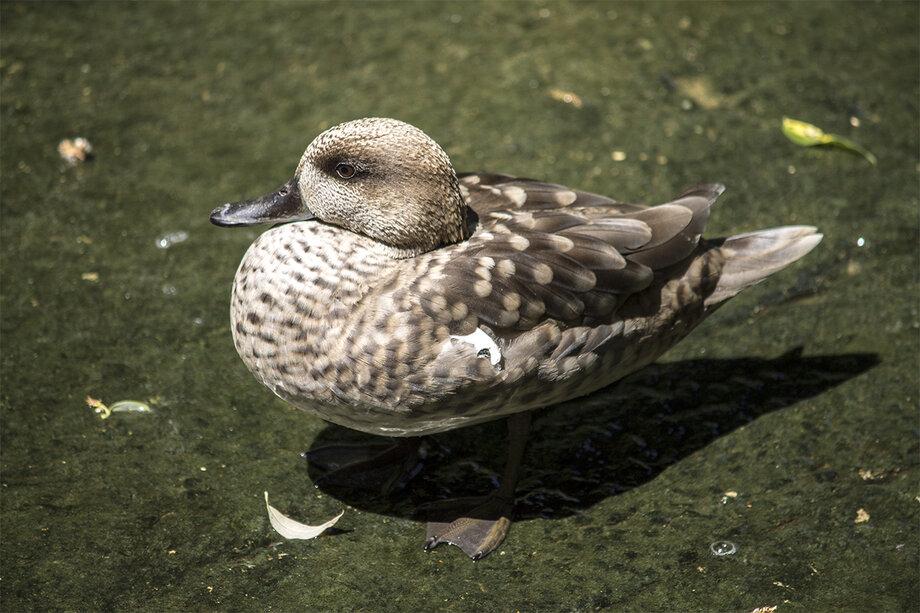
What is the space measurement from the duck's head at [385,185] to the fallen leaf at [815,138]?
7.94ft

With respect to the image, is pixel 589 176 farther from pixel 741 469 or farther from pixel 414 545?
pixel 414 545

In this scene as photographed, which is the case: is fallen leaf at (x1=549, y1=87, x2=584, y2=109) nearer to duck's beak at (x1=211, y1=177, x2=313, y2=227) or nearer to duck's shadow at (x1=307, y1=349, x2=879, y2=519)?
duck's shadow at (x1=307, y1=349, x2=879, y2=519)

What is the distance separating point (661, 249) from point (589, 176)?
1.50 meters

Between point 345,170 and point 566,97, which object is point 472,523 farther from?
A: point 566,97

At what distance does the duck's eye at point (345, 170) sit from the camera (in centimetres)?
344

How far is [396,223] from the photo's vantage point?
11.4 ft

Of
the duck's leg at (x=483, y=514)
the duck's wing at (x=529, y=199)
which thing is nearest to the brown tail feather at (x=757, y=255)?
the duck's wing at (x=529, y=199)

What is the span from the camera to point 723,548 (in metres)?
3.52

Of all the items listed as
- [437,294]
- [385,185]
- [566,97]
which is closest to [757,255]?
[437,294]

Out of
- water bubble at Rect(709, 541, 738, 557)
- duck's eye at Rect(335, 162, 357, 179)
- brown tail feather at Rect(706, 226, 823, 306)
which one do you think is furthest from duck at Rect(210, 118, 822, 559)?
water bubble at Rect(709, 541, 738, 557)

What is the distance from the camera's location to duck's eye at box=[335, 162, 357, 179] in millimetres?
3443

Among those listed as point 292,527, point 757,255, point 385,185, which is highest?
point 385,185

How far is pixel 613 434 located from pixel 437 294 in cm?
112

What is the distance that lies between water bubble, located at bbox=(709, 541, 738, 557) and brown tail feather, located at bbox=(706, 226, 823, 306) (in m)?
0.87
